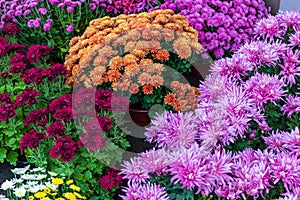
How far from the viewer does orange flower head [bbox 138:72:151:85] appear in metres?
3.73

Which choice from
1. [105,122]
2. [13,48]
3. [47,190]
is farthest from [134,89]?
[47,190]

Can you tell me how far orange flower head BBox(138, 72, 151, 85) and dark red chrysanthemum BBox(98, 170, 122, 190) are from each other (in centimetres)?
91

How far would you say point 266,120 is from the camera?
8.84ft

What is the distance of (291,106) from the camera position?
2.65m

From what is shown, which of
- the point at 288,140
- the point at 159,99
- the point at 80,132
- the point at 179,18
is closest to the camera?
the point at 288,140

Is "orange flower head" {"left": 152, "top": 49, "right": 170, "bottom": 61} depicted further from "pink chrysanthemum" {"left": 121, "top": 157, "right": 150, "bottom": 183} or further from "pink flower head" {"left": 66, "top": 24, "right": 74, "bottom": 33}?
"pink chrysanthemum" {"left": 121, "top": 157, "right": 150, "bottom": 183}

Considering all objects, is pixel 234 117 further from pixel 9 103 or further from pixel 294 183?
pixel 9 103

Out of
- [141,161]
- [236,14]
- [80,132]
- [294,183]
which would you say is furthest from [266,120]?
[236,14]

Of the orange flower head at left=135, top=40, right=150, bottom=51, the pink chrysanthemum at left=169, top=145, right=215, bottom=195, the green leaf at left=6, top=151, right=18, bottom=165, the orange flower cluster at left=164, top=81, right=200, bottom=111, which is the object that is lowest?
the green leaf at left=6, top=151, right=18, bottom=165

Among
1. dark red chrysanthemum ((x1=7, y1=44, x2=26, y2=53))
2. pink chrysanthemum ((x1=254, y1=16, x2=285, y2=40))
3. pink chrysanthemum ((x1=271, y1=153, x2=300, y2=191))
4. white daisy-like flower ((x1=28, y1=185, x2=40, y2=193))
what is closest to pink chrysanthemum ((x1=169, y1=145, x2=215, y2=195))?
pink chrysanthemum ((x1=271, y1=153, x2=300, y2=191))

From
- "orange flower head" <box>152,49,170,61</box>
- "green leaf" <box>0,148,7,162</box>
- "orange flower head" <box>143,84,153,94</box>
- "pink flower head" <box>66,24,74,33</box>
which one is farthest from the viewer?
"pink flower head" <box>66,24,74,33</box>

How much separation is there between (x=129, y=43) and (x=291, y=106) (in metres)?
1.60

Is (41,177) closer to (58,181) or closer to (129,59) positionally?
(58,181)

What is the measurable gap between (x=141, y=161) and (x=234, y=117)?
1.73 ft
